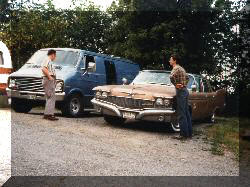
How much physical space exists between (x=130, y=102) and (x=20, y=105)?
13.7 ft

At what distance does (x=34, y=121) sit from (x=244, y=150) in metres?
5.07

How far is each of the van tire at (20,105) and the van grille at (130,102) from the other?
351cm

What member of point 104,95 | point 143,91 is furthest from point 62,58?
point 143,91

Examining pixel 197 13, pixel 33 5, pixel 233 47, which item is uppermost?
pixel 33 5

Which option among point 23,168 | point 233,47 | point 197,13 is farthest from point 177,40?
point 23,168

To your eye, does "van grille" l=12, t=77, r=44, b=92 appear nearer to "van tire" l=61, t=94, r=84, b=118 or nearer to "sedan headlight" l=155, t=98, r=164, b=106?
"van tire" l=61, t=94, r=84, b=118

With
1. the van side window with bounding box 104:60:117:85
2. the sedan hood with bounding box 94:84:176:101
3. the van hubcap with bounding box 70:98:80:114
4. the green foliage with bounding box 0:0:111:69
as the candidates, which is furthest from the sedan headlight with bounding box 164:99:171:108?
the green foliage with bounding box 0:0:111:69

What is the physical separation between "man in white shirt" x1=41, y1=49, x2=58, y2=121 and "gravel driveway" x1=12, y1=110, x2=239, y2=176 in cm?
40

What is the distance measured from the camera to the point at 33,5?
37.5 m

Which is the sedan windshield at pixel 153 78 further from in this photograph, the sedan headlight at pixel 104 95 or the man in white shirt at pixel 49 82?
the man in white shirt at pixel 49 82

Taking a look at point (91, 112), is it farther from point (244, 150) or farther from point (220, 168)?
point (220, 168)

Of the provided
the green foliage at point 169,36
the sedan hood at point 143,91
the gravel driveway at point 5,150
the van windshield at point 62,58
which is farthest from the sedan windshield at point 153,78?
the green foliage at point 169,36

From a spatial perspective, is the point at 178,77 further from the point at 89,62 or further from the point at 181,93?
the point at 89,62

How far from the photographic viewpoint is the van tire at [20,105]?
12.1m
